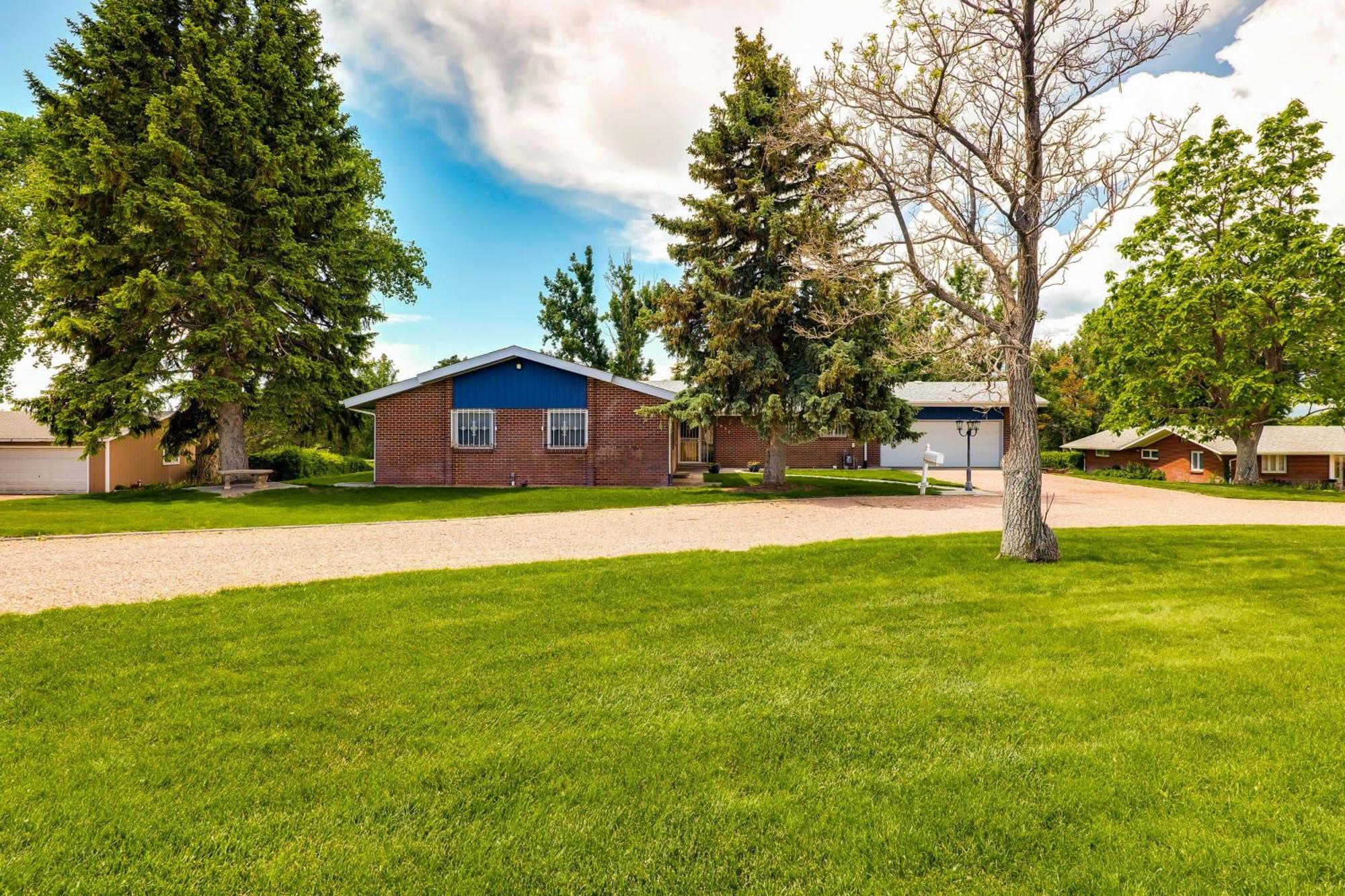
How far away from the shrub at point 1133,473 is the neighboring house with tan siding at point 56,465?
38116 millimetres

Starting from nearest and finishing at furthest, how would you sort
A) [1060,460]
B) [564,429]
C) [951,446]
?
[564,429]
[951,446]
[1060,460]

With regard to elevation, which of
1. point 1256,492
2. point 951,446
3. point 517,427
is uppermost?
point 517,427

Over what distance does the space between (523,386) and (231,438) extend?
9.18m

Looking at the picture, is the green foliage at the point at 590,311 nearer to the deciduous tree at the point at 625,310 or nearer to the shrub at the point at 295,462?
the deciduous tree at the point at 625,310

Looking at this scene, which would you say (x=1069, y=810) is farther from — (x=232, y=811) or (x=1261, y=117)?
(x=1261, y=117)

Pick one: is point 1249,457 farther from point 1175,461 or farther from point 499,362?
point 499,362

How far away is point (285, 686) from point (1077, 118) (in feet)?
33.8

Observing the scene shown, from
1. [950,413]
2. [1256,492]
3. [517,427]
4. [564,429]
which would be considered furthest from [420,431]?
[1256,492]

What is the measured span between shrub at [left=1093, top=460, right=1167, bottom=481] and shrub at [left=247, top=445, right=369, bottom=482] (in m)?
34.1

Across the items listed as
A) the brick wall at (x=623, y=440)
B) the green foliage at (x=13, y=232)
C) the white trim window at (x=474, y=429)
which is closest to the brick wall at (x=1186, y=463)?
the brick wall at (x=623, y=440)

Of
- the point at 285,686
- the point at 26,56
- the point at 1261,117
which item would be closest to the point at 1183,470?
the point at 1261,117

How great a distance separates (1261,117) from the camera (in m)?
21.7

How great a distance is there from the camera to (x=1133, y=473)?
93.5 feet

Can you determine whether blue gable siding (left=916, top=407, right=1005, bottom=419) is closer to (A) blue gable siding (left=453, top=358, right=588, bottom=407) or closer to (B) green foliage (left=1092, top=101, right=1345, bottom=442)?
(B) green foliage (left=1092, top=101, right=1345, bottom=442)
